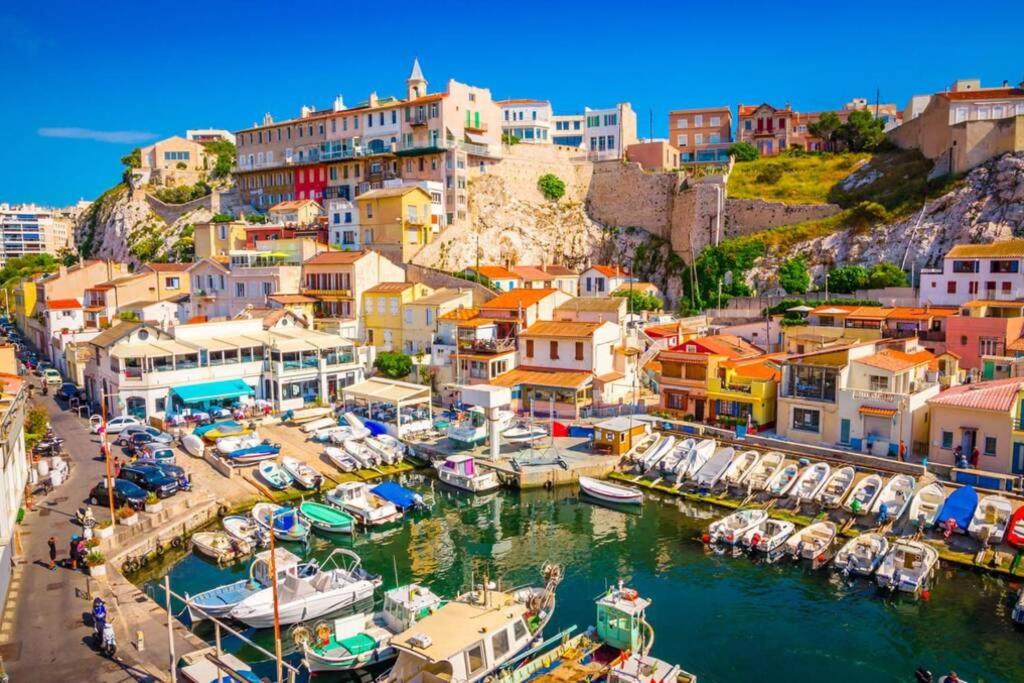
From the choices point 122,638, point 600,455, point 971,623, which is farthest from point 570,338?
point 122,638

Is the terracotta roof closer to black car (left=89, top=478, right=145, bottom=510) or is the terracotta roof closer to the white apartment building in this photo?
the white apartment building

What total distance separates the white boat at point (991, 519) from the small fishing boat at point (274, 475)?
25.0 m

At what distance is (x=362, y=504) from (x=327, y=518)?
57.1 inches

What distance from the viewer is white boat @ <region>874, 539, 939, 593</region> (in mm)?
22230

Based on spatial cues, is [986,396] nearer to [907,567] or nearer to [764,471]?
[764,471]

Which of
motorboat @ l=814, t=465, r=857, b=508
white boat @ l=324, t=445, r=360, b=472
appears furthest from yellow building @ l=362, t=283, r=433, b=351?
motorboat @ l=814, t=465, r=857, b=508

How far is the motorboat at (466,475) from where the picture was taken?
1272 inches

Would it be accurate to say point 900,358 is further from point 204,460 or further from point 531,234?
point 531,234

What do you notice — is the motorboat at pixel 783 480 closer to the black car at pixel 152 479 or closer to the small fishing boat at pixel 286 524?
the small fishing boat at pixel 286 524

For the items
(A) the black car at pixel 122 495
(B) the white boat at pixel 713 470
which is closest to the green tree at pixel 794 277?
(B) the white boat at pixel 713 470

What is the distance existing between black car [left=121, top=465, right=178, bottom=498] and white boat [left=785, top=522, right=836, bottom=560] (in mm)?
22422

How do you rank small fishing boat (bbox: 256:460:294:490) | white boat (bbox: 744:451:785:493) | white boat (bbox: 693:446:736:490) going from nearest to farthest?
white boat (bbox: 744:451:785:493), white boat (bbox: 693:446:736:490), small fishing boat (bbox: 256:460:294:490)

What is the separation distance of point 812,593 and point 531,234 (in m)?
50.3

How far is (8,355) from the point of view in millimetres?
32969
